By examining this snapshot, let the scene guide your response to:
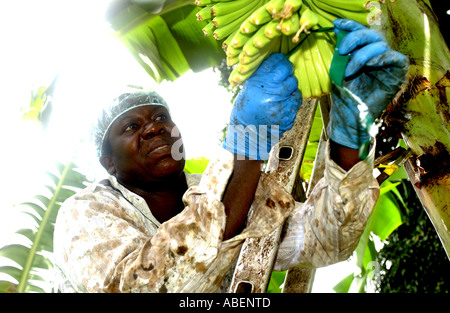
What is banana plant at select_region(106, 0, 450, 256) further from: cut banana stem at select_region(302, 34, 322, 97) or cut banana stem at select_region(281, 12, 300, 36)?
cut banana stem at select_region(281, 12, 300, 36)

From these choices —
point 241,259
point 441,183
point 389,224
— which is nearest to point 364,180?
point 441,183

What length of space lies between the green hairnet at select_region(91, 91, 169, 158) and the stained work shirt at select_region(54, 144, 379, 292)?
375mm

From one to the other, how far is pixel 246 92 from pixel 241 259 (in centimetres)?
72

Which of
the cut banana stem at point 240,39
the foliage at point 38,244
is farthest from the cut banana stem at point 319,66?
the foliage at point 38,244

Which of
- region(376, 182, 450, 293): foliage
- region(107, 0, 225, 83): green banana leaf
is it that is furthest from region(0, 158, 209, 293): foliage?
region(376, 182, 450, 293): foliage

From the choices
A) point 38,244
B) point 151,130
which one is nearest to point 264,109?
point 151,130

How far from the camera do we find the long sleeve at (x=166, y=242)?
4.11 feet

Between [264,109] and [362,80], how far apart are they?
0.28 metres

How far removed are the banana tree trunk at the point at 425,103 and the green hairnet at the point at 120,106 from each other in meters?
1.03

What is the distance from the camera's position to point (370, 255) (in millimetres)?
3746

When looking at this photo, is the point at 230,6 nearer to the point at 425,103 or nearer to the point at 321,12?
the point at 321,12

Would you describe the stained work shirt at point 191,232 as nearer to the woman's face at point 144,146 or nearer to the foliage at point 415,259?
the woman's face at point 144,146

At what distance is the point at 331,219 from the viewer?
1511 millimetres

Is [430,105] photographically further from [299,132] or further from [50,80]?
[50,80]
